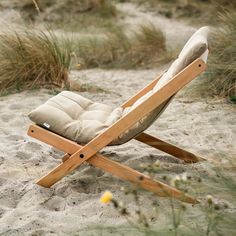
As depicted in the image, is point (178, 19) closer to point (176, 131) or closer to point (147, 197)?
point (176, 131)

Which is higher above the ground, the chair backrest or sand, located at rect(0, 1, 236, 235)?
the chair backrest

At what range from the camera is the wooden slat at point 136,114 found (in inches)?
132

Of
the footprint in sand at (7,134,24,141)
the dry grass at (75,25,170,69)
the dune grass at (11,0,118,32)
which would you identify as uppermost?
the footprint in sand at (7,134,24,141)

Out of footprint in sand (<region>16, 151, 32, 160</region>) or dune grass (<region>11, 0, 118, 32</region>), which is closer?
footprint in sand (<region>16, 151, 32, 160</region>)

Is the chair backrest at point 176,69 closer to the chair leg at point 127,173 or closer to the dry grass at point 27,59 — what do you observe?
the chair leg at point 127,173

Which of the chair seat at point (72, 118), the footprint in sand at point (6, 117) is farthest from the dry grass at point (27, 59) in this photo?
the chair seat at point (72, 118)

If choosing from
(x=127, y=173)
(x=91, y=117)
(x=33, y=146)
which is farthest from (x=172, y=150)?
(x=33, y=146)

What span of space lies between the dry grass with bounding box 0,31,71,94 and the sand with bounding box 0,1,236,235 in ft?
0.62

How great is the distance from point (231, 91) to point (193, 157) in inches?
71.3

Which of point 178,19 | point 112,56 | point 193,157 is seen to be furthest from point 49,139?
point 178,19

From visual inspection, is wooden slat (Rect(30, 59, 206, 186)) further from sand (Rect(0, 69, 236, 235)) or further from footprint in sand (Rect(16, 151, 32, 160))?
footprint in sand (Rect(16, 151, 32, 160))

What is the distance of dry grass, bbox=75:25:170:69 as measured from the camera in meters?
8.35

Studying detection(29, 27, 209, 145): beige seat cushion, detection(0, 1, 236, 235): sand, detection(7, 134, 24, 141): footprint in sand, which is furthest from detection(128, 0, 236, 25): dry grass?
detection(29, 27, 209, 145): beige seat cushion

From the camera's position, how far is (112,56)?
8.45 m
